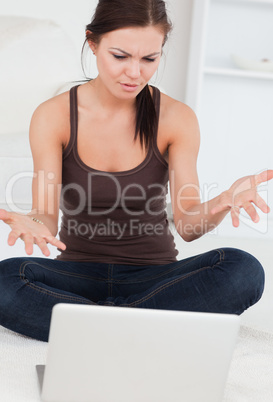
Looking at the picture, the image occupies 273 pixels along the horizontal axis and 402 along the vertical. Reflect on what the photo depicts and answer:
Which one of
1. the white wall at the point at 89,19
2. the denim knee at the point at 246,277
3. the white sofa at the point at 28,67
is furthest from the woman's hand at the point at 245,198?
the white wall at the point at 89,19

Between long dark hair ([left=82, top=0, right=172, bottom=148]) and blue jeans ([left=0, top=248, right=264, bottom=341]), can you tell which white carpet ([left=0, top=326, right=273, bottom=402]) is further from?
long dark hair ([left=82, top=0, right=172, bottom=148])

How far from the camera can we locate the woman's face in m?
1.62

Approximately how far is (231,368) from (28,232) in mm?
571

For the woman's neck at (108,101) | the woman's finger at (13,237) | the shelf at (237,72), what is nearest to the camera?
the woman's finger at (13,237)

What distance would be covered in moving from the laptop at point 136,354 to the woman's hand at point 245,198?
1.01ft

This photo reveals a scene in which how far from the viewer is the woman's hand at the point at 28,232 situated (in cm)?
138

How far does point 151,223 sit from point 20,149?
1.14m

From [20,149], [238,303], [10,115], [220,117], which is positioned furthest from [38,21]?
[238,303]

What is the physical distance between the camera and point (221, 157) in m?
3.49

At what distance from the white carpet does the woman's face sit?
66cm

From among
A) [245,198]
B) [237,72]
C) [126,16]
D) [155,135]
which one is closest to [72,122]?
[155,135]

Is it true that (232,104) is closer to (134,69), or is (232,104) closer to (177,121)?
(177,121)

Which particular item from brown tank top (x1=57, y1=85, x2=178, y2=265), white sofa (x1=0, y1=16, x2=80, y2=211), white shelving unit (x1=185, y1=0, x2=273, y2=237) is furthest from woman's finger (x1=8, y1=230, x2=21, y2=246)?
white shelving unit (x1=185, y1=0, x2=273, y2=237)

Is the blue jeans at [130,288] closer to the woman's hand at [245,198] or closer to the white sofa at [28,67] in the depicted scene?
the woman's hand at [245,198]
